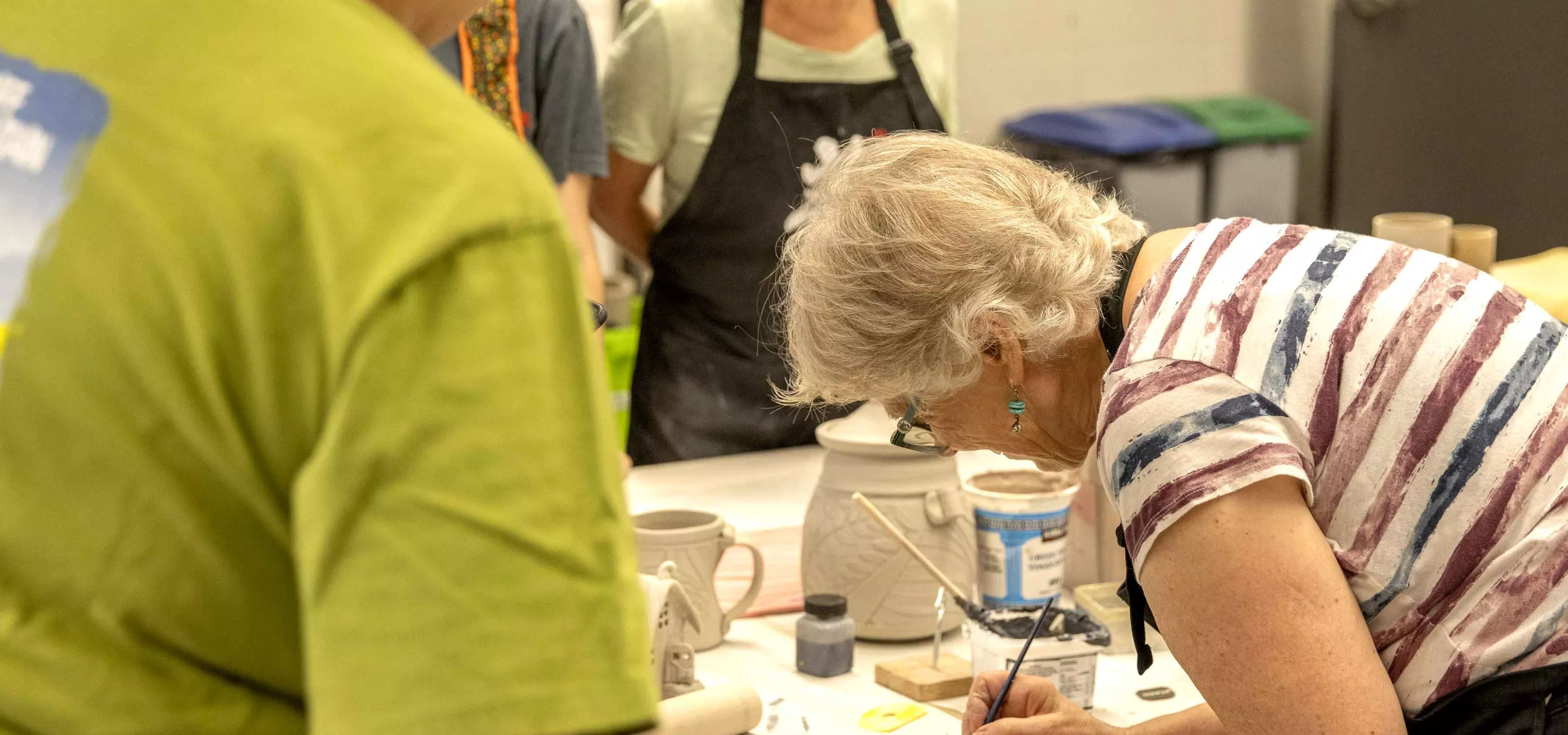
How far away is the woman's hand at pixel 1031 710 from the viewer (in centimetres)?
146

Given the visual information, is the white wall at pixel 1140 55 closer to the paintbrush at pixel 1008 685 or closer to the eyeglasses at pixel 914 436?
the eyeglasses at pixel 914 436

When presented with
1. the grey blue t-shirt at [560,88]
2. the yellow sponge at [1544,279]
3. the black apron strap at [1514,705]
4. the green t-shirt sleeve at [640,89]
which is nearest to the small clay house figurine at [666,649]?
the black apron strap at [1514,705]

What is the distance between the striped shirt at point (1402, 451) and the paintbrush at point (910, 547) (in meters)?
0.53

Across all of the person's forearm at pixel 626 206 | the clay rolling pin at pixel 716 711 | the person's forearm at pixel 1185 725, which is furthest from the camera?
the person's forearm at pixel 626 206

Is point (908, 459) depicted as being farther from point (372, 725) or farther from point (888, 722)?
point (372, 725)

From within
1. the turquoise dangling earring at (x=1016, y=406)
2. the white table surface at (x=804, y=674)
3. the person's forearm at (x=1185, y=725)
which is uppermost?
the turquoise dangling earring at (x=1016, y=406)

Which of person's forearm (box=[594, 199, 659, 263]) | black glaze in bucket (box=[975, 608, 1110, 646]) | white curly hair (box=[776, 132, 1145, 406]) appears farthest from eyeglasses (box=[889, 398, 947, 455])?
person's forearm (box=[594, 199, 659, 263])

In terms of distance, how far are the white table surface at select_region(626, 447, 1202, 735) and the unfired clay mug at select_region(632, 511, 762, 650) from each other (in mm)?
33

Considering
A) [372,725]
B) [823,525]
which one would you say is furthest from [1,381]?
[823,525]

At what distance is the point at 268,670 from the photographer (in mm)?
609

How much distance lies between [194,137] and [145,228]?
4 centimetres

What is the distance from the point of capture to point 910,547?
1761 millimetres

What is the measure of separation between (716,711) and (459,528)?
876 millimetres

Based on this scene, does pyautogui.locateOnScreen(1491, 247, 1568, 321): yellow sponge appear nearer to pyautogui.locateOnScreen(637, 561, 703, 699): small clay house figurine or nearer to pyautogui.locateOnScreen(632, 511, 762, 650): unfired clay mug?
pyautogui.locateOnScreen(632, 511, 762, 650): unfired clay mug
